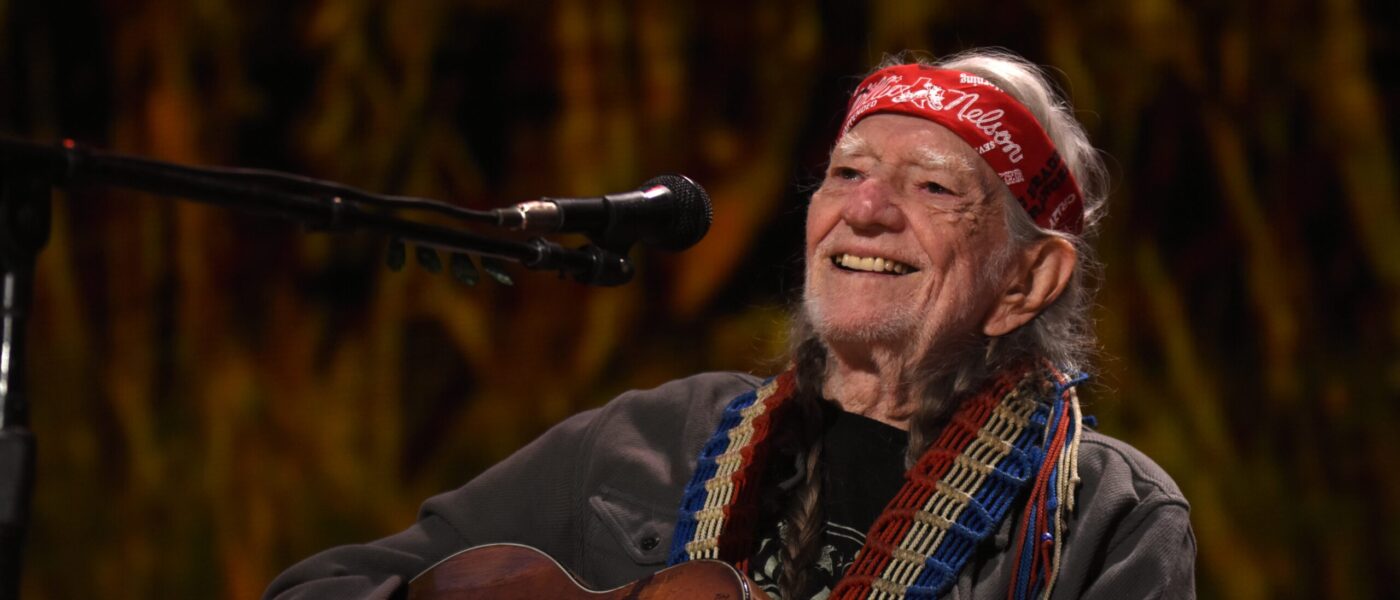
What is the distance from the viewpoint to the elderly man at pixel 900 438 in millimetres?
1849

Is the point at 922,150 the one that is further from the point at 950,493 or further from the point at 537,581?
the point at 537,581

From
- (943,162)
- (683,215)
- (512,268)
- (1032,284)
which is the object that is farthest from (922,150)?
(512,268)

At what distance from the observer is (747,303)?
11.1 feet

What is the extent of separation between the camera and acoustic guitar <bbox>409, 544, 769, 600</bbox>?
159 centimetres

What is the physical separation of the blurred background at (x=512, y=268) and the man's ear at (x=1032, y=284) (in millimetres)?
1083

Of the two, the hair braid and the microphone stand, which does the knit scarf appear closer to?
the hair braid

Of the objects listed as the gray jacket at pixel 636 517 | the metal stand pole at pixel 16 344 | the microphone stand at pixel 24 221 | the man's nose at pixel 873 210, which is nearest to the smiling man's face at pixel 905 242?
the man's nose at pixel 873 210

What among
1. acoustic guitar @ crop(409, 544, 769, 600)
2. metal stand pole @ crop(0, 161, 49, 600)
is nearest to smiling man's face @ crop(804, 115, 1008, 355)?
acoustic guitar @ crop(409, 544, 769, 600)

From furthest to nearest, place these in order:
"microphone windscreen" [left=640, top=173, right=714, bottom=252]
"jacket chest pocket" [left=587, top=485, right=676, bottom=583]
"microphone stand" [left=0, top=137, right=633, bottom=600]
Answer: "jacket chest pocket" [left=587, top=485, right=676, bottom=583] < "microphone windscreen" [left=640, top=173, right=714, bottom=252] < "microphone stand" [left=0, top=137, right=633, bottom=600]

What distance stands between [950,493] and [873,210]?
41cm

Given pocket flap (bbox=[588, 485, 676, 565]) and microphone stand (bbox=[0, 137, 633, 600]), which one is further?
pocket flap (bbox=[588, 485, 676, 565])

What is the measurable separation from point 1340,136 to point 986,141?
1405 mm

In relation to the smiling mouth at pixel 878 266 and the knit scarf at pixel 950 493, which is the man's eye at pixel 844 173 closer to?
the smiling mouth at pixel 878 266

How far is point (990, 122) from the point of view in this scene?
6.72 feet
